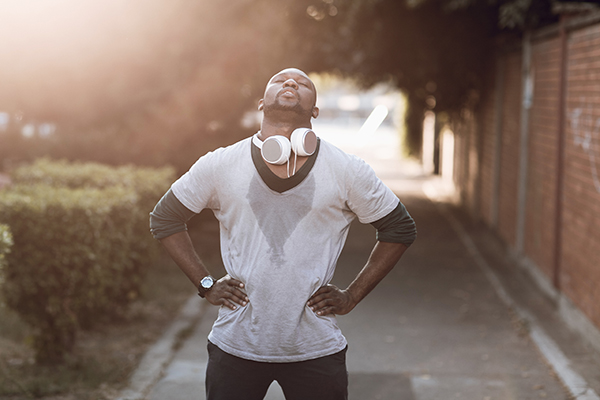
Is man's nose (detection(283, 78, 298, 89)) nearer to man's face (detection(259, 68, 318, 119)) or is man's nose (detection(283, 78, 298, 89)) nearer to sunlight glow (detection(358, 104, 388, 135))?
man's face (detection(259, 68, 318, 119))

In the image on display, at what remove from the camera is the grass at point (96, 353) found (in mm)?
4848

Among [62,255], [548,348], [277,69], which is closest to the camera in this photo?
[62,255]

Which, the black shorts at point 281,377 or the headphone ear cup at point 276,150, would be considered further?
the black shorts at point 281,377

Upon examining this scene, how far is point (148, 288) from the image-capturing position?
7.82 m

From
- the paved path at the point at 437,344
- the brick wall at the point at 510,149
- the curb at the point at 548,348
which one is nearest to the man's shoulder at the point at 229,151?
the paved path at the point at 437,344

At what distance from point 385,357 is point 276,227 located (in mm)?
3371

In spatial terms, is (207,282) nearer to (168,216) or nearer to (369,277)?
(168,216)

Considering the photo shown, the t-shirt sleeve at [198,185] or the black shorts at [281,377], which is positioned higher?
the t-shirt sleeve at [198,185]

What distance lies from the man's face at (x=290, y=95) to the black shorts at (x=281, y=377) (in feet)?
3.14

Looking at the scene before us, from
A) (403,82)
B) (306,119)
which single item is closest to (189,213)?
(306,119)

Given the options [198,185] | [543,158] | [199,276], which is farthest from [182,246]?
[543,158]

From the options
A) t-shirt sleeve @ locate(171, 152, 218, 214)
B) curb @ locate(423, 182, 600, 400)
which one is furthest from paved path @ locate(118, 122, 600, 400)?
Result: t-shirt sleeve @ locate(171, 152, 218, 214)

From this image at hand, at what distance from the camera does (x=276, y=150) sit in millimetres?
2719

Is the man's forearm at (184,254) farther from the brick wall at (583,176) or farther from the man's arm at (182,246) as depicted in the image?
the brick wall at (583,176)
